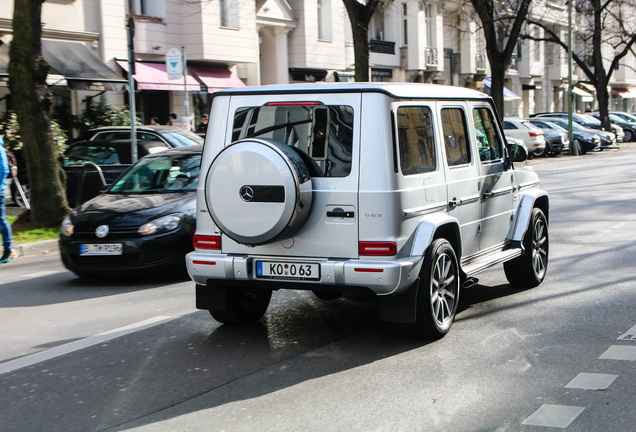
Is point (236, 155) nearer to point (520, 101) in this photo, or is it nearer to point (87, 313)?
point (87, 313)

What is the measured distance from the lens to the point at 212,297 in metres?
6.60

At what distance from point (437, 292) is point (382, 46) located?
3800cm

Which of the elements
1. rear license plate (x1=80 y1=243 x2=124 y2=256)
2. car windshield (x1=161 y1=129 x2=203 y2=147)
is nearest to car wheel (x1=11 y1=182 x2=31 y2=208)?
car windshield (x1=161 y1=129 x2=203 y2=147)

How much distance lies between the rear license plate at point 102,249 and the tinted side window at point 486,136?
3.98 m

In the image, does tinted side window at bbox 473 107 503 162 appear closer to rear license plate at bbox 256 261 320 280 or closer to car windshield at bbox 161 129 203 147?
rear license plate at bbox 256 261 320 280

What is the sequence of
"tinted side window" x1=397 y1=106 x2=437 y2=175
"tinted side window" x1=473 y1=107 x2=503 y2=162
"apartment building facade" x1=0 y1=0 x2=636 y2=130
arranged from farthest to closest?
"apartment building facade" x1=0 y1=0 x2=636 y2=130 < "tinted side window" x1=473 y1=107 x2=503 y2=162 < "tinted side window" x1=397 y1=106 x2=437 y2=175

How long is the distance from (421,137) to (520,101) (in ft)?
183

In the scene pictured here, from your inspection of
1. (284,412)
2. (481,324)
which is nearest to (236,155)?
(284,412)

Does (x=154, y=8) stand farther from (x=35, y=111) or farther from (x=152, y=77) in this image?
(x=35, y=111)

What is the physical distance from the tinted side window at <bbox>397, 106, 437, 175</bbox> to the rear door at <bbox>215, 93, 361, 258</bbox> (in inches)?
14.4

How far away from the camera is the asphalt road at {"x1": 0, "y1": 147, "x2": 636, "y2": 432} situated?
473 centimetres

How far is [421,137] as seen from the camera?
6.38 meters

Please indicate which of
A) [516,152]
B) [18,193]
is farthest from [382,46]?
[516,152]

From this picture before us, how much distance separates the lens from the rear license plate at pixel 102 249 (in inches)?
358
